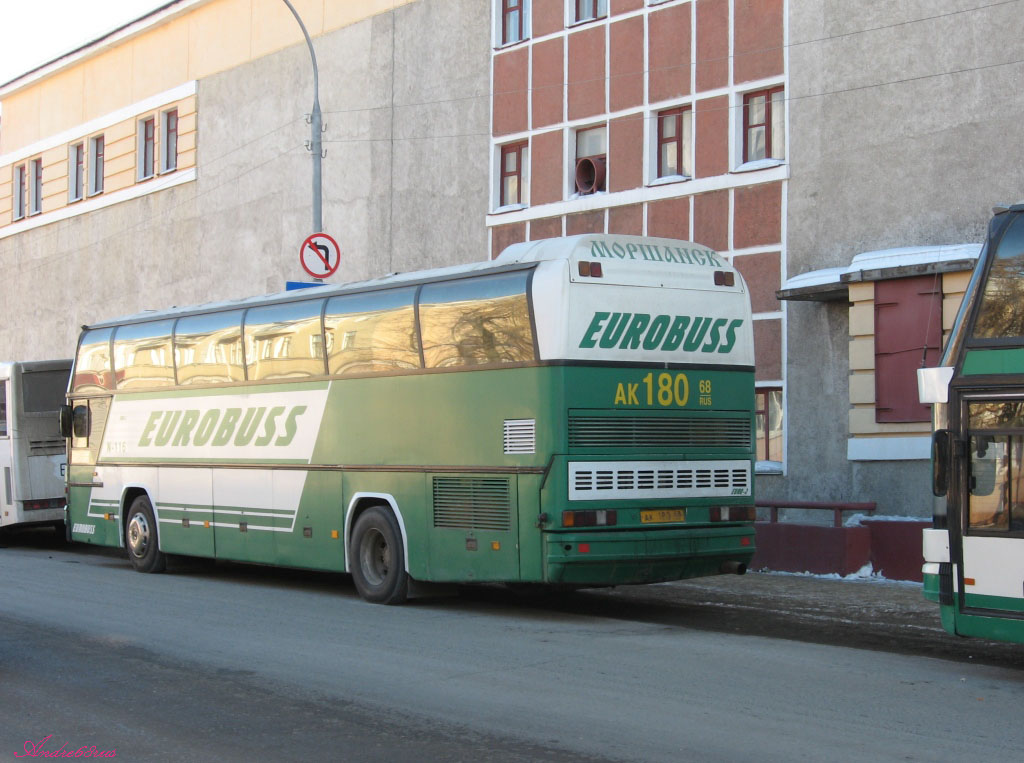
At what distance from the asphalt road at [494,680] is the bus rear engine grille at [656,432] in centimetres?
165

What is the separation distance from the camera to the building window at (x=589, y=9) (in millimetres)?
24359

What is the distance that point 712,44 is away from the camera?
22.3 metres

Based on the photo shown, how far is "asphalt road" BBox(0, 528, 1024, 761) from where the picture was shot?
7770mm

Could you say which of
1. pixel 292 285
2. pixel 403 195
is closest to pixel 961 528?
pixel 292 285

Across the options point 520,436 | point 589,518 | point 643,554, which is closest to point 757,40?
point 520,436

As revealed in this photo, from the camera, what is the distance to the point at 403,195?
94.7ft

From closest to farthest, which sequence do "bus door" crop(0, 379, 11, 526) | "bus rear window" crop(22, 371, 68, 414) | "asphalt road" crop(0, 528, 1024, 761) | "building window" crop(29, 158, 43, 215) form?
"asphalt road" crop(0, 528, 1024, 761) → "bus door" crop(0, 379, 11, 526) → "bus rear window" crop(22, 371, 68, 414) → "building window" crop(29, 158, 43, 215)

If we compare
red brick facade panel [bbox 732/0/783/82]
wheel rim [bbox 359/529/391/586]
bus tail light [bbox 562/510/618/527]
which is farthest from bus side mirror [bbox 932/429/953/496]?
red brick facade panel [bbox 732/0/783/82]

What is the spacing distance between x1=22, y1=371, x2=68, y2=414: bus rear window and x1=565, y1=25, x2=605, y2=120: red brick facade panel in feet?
32.3

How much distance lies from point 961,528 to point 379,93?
2196 cm

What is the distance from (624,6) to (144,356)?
10334 mm

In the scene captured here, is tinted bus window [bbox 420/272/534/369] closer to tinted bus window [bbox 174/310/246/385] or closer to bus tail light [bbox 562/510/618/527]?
bus tail light [bbox 562/510/618/527]

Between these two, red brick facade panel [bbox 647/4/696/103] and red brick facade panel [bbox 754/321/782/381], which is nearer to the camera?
red brick facade panel [bbox 754/321/782/381]

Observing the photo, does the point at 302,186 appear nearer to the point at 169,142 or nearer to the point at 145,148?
the point at 169,142
